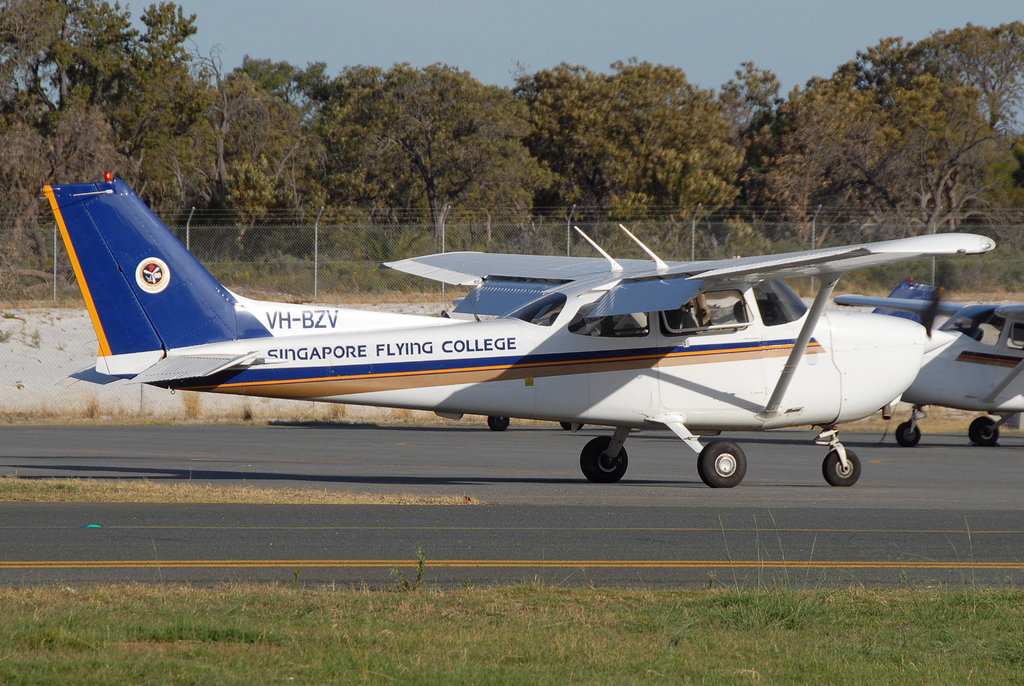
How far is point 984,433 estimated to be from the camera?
21953 mm

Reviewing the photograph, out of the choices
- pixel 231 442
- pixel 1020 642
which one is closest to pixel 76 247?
pixel 231 442

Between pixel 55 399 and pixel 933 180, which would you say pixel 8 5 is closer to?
pixel 55 399

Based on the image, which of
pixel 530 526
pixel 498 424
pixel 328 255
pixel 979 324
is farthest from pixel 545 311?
pixel 328 255

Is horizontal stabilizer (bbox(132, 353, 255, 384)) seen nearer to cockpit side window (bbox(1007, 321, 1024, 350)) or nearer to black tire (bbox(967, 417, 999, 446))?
cockpit side window (bbox(1007, 321, 1024, 350))

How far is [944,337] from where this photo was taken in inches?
805

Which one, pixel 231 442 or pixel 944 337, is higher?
pixel 944 337

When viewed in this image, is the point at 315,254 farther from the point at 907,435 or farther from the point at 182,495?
the point at 182,495

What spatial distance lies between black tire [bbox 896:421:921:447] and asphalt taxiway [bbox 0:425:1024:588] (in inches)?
126

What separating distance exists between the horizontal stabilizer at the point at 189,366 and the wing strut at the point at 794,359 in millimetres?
5717

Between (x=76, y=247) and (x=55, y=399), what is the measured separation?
18.1 m

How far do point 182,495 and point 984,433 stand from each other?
616 inches

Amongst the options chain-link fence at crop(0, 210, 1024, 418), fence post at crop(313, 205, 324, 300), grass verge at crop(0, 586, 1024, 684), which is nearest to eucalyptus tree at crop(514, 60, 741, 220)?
chain-link fence at crop(0, 210, 1024, 418)

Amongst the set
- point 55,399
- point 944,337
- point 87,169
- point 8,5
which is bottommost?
point 55,399

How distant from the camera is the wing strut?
41.8 feet
